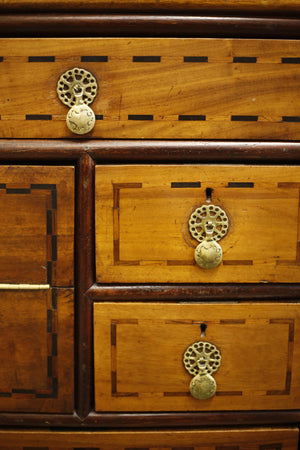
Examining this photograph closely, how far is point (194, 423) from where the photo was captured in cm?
55

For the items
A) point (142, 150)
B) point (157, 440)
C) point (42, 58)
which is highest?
point (42, 58)

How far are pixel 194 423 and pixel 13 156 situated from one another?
1.79 ft

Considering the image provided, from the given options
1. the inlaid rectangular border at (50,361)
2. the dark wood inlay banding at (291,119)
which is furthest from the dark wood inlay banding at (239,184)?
the inlaid rectangular border at (50,361)

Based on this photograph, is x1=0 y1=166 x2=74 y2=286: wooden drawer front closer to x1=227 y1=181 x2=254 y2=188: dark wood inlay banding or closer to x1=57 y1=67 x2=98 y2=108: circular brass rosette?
x1=57 y1=67 x2=98 y2=108: circular brass rosette

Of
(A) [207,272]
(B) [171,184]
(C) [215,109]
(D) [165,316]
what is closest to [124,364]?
(D) [165,316]

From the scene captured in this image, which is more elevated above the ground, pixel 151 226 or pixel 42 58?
pixel 42 58

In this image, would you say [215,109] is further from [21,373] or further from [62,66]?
[21,373]

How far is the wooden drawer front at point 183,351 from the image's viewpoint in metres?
0.53

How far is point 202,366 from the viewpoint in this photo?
532 mm

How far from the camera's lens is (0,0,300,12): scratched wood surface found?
468mm

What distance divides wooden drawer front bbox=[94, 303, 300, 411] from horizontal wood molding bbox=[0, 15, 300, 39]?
437 millimetres

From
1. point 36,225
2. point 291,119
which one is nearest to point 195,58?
point 291,119

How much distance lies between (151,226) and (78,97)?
23 cm

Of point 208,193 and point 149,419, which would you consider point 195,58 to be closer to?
point 208,193
